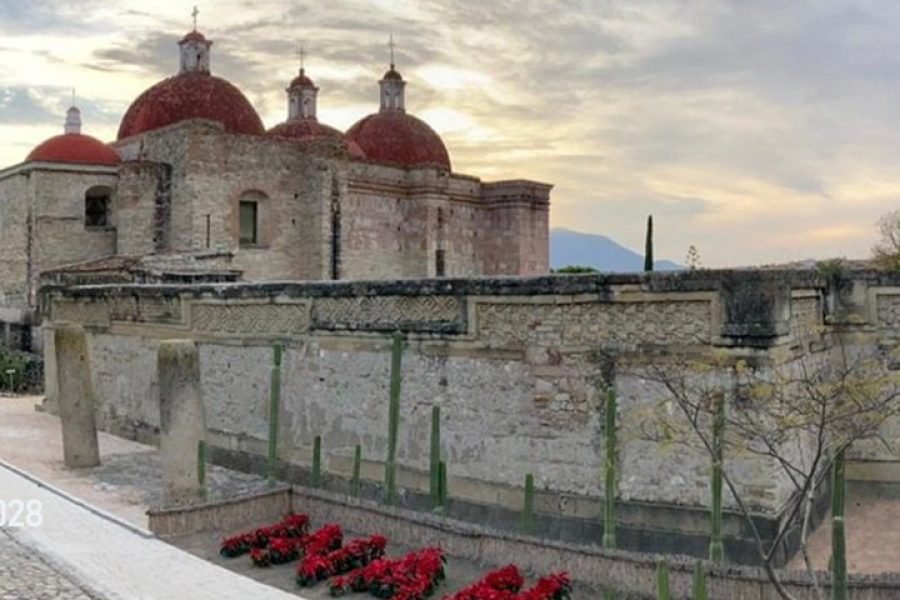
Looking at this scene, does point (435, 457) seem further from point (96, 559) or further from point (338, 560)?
point (96, 559)

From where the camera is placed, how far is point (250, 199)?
29172 mm

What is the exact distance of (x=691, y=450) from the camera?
8.09 m

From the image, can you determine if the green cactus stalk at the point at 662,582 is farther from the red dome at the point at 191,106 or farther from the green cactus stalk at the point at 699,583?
the red dome at the point at 191,106

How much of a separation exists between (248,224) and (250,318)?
58.0ft

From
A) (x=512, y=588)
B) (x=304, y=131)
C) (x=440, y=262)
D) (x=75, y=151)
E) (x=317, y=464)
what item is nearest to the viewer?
(x=512, y=588)

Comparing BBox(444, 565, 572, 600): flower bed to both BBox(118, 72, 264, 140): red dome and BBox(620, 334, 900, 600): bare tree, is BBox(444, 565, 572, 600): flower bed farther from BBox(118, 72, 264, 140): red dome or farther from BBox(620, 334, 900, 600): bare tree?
BBox(118, 72, 264, 140): red dome

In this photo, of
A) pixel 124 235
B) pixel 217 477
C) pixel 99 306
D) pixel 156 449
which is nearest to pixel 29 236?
pixel 124 235

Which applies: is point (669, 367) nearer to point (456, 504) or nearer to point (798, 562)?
point (798, 562)

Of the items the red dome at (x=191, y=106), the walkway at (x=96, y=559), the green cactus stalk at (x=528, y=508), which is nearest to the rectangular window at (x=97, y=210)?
the red dome at (x=191, y=106)

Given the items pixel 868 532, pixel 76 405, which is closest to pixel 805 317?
pixel 868 532

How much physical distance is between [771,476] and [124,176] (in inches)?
945

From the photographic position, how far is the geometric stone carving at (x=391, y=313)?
9.79 meters

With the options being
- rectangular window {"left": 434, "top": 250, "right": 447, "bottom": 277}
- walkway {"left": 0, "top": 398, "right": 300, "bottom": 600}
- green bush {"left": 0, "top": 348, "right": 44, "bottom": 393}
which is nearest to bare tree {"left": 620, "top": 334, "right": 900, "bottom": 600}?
walkway {"left": 0, "top": 398, "right": 300, "bottom": 600}

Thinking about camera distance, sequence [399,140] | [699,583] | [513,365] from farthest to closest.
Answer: [399,140]
[513,365]
[699,583]
